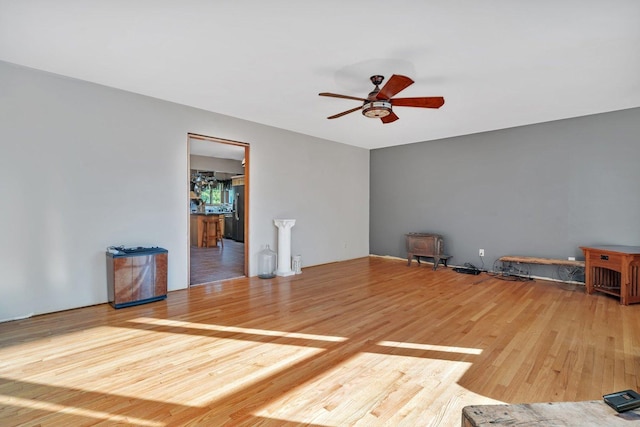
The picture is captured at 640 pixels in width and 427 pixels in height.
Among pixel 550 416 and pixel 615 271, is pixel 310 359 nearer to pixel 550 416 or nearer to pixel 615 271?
pixel 550 416

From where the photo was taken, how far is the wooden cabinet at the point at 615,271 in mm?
3752

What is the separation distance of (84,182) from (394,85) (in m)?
3.63

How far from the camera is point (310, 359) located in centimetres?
238

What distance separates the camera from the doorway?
512 cm

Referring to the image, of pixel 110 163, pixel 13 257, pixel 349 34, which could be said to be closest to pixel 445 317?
pixel 349 34

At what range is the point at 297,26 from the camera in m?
2.41

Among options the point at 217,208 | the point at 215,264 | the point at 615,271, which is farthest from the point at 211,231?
the point at 615,271

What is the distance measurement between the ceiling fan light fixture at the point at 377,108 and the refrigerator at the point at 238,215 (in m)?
6.70

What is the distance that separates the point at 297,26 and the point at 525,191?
194 inches

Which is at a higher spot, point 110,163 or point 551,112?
point 551,112

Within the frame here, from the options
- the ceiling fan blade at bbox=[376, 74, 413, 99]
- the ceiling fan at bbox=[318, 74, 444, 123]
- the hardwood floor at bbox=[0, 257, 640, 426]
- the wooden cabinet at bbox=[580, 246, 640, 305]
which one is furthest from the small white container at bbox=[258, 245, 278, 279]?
the wooden cabinet at bbox=[580, 246, 640, 305]

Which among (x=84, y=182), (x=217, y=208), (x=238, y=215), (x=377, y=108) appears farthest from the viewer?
(x=217, y=208)

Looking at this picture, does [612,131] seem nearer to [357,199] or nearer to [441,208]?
[441,208]

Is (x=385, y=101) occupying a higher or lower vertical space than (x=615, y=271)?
higher
